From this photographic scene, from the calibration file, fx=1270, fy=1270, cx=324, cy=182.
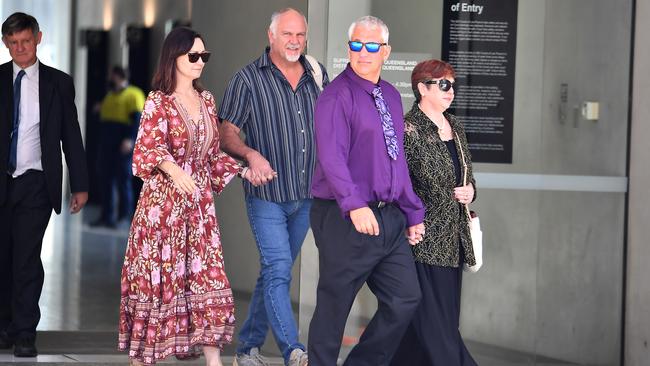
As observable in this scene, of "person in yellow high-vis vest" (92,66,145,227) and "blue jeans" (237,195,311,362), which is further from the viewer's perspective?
"person in yellow high-vis vest" (92,66,145,227)

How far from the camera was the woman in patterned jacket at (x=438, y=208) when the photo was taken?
588 cm

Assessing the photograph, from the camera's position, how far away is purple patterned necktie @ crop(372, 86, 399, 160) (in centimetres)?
550

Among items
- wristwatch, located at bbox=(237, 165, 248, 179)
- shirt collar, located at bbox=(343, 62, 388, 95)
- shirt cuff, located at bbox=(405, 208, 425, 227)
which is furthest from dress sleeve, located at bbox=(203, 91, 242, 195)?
shirt cuff, located at bbox=(405, 208, 425, 227)

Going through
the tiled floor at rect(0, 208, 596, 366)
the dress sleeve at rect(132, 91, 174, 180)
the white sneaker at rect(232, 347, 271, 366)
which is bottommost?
the tiled floor at rect(0, 208, 596, 366)

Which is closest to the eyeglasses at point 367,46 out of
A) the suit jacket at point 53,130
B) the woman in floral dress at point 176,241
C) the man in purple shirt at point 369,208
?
the man in purple shirt at point 369,208

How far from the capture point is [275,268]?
6102mm

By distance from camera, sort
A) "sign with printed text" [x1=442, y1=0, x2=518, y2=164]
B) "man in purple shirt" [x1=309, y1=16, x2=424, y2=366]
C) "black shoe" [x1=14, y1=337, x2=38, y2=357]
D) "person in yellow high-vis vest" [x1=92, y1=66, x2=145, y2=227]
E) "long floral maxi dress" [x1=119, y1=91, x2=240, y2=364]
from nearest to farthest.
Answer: "man in purple shirt" [x1=309, y1=16, x2=424, y2=366], "long floral maxi dress" [x1=119, y1=91, x2=240, y2=364], "black shoe" [x1=14, y1=337, x2=38, y2=357], "sign with printed text" [x1=442, y1=0, x2=518, y2=164], "person in yellow high-vis vest" [x1=92, y1=66, x2=145, y2=227]

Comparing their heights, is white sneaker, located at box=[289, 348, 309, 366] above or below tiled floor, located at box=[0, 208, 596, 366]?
above

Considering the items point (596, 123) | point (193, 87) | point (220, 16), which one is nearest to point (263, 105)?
point (193, 87)

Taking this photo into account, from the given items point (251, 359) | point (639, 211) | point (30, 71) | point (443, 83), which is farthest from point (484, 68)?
point (30, 71)

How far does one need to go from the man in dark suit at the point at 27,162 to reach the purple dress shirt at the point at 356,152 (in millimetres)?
1906

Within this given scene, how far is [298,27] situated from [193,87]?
0.59m

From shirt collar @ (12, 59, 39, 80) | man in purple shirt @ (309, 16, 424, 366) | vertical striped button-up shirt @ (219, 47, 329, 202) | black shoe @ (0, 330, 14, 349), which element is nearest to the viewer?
man in purple shirt @ (309, 16, 424, 366)

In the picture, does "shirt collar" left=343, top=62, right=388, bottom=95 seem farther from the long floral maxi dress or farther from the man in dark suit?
the man in dark suit
